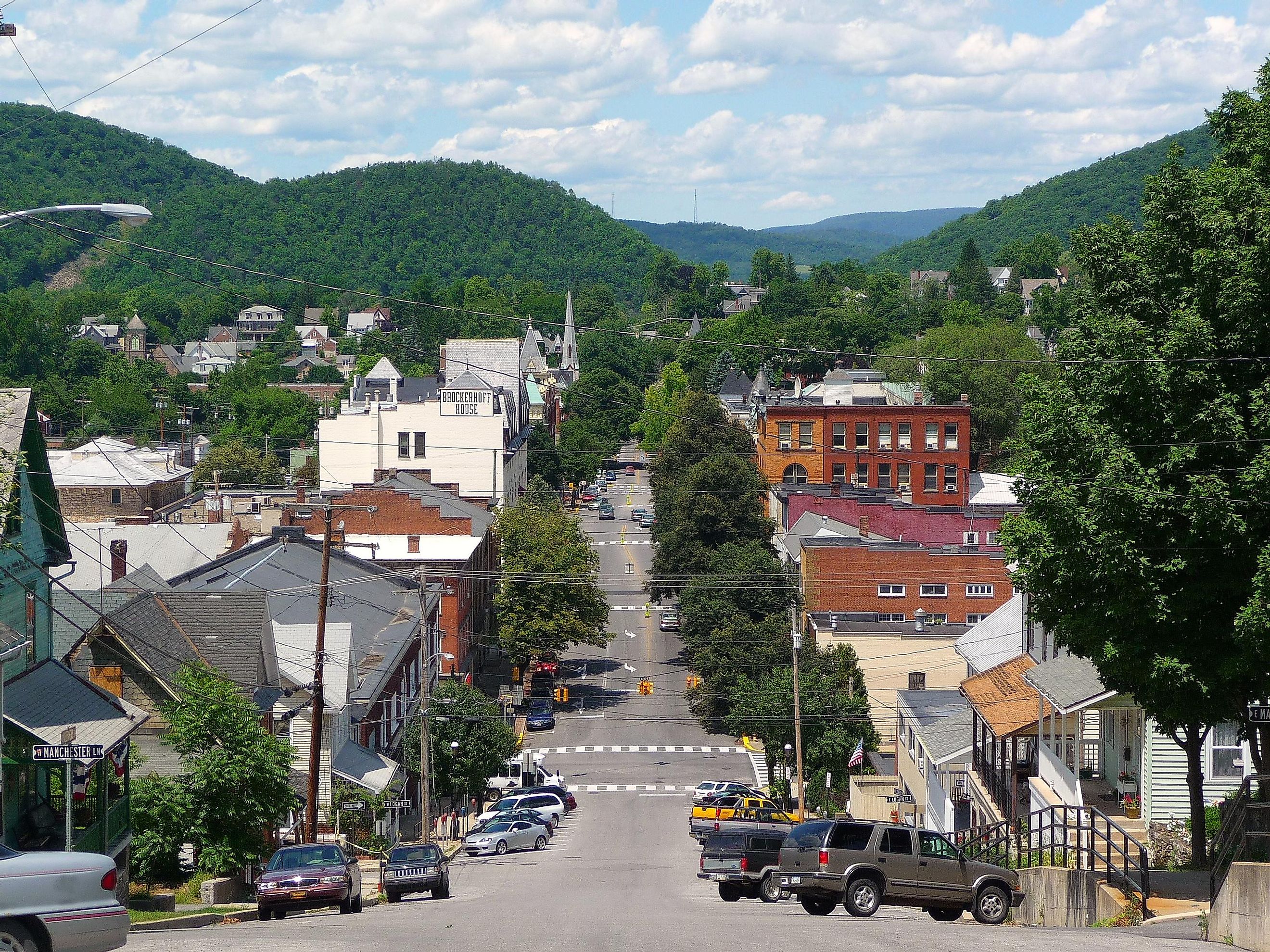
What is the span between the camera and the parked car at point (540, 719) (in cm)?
6706

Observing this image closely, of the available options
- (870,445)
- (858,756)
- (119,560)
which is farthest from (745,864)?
(870,445)

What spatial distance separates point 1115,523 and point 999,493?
227 ft

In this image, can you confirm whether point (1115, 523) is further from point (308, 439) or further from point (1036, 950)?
point (308, 439)

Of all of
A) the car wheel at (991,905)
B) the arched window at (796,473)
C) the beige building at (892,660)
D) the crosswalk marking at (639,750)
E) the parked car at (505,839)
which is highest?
the arched window at (796,473)

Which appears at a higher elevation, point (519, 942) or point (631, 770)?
point (519, 942)

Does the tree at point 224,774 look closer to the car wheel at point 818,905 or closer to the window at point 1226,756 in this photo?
the car wheel at point 818,905

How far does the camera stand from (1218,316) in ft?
63.2

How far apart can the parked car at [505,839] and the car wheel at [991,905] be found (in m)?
24.8

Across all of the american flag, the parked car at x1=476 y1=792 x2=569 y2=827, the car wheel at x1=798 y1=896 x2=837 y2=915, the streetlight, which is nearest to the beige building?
the american flag

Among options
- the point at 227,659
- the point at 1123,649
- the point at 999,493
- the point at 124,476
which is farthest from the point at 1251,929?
the point at 124,476

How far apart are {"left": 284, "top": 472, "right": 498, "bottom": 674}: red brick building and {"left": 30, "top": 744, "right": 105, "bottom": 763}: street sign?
39830mm

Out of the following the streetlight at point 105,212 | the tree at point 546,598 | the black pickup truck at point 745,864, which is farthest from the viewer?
the tree at point 546,598

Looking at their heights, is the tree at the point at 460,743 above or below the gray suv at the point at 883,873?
below

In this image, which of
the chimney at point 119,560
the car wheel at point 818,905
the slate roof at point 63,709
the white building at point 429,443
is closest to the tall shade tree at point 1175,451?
the car wheel at point 818,905
